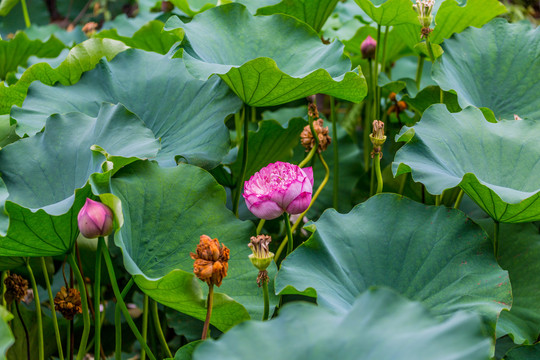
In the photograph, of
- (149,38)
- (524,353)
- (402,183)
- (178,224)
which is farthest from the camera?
(149,38)

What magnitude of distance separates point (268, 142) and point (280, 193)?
1.47 ft

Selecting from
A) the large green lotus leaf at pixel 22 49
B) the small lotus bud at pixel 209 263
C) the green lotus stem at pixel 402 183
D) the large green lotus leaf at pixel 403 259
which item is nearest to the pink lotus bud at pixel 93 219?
the small lotus bud at pixel 209 263

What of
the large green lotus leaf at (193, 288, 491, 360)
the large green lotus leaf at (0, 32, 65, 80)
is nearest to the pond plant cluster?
the large green lotus leaf at (193, 288, 491, 360)

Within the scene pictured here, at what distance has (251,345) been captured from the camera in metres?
0.51

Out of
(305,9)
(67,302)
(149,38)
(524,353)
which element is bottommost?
(67,302)

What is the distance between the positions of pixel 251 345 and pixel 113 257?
2.65 ft

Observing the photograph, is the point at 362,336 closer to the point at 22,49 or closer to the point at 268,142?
the point at 268,142

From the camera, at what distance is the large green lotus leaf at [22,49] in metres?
1.49

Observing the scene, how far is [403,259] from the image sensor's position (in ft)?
2.65

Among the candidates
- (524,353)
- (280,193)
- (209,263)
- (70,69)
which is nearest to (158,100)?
(70,69)

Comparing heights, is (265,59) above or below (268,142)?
above

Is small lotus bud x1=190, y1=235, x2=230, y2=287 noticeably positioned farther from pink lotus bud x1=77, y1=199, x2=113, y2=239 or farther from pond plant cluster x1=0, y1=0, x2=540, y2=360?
pink lotus bud x1=77, y1=199, x2=113, y2=239

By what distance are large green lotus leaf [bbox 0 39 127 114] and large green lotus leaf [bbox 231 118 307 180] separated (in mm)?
329

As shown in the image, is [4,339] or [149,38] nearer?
[4,339]
